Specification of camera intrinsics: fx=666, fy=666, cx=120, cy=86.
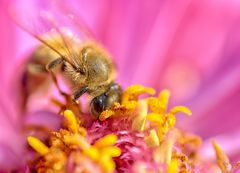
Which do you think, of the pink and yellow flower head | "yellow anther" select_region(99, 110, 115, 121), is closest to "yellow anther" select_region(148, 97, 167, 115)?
the pink and yellow flower head

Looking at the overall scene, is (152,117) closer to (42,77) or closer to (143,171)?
(143,171)

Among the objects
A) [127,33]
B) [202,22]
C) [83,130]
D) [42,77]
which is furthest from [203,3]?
[83,130]

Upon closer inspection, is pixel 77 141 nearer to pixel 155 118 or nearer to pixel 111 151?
pixel 111 151

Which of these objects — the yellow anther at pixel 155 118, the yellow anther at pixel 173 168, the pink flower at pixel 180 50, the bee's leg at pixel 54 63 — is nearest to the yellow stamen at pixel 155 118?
the yellow anther at pixel 155 118

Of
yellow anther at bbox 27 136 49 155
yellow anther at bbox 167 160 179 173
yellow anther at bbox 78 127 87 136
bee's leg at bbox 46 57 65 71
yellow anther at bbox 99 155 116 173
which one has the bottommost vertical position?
yellow anther at bbox 99 155 116 173

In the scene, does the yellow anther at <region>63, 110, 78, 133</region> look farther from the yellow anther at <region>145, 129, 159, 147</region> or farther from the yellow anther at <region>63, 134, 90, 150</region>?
the yellow anther at <region>145, 129, 159, 147</region>

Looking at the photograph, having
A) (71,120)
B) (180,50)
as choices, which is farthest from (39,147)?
(180,50)
